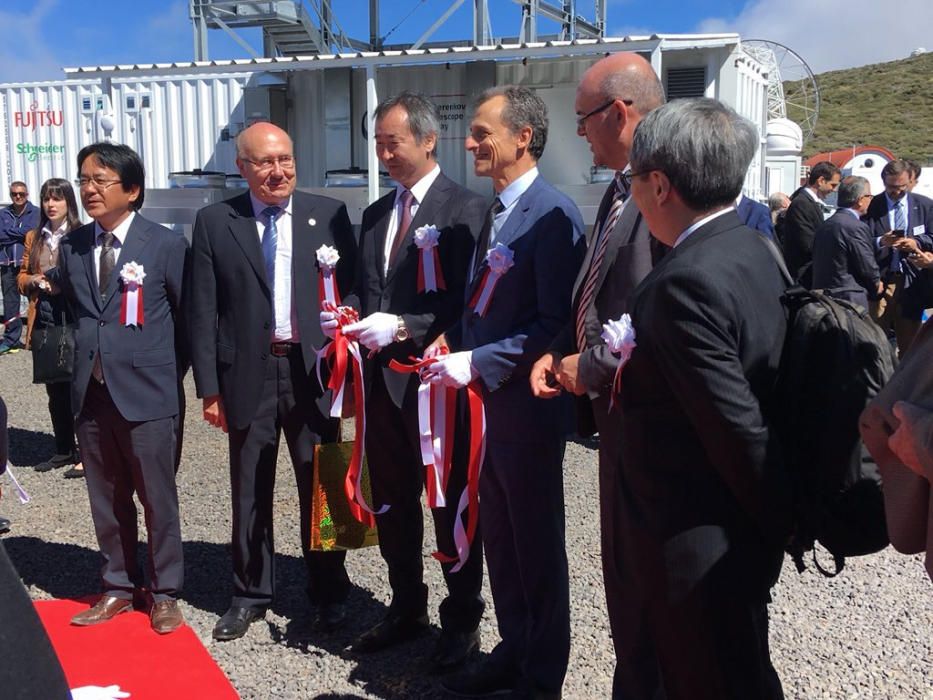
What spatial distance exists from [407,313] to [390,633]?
1383mm

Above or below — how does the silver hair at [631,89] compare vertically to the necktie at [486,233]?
above

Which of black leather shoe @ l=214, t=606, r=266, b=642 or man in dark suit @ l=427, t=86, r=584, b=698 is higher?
man in dark suit @ l=427, t=86, r=584, b=698

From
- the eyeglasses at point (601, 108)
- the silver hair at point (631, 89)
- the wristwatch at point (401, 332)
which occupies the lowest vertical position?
the wristwatch at point (401, 332)

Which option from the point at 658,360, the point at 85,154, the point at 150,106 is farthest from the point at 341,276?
the point at 150,106

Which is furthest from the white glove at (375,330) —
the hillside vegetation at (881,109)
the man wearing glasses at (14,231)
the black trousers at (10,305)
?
the hillside vegetation at (881,109)

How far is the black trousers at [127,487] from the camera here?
13.5ft

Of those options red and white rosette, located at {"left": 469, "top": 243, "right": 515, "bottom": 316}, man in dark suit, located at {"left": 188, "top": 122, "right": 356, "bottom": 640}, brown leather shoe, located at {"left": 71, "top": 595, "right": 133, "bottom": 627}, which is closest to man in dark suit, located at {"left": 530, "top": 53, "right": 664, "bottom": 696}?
red and white rosette, located at {"left": 469, "top": 243, "right": 515, "bottom": 316}

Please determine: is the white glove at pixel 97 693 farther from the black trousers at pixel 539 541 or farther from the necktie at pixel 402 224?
the necktie at pixel 402 224

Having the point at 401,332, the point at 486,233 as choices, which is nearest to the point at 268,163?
the point at 401,332

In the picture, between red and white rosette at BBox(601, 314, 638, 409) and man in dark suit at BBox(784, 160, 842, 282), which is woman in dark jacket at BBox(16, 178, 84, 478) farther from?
man in dark suit at BBox(784, 160, 842, 282)

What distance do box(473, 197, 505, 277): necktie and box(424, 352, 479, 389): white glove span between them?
0.39 m

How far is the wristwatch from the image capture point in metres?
3.55

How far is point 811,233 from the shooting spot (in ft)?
29.8

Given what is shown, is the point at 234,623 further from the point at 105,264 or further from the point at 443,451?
the point at 105,264
